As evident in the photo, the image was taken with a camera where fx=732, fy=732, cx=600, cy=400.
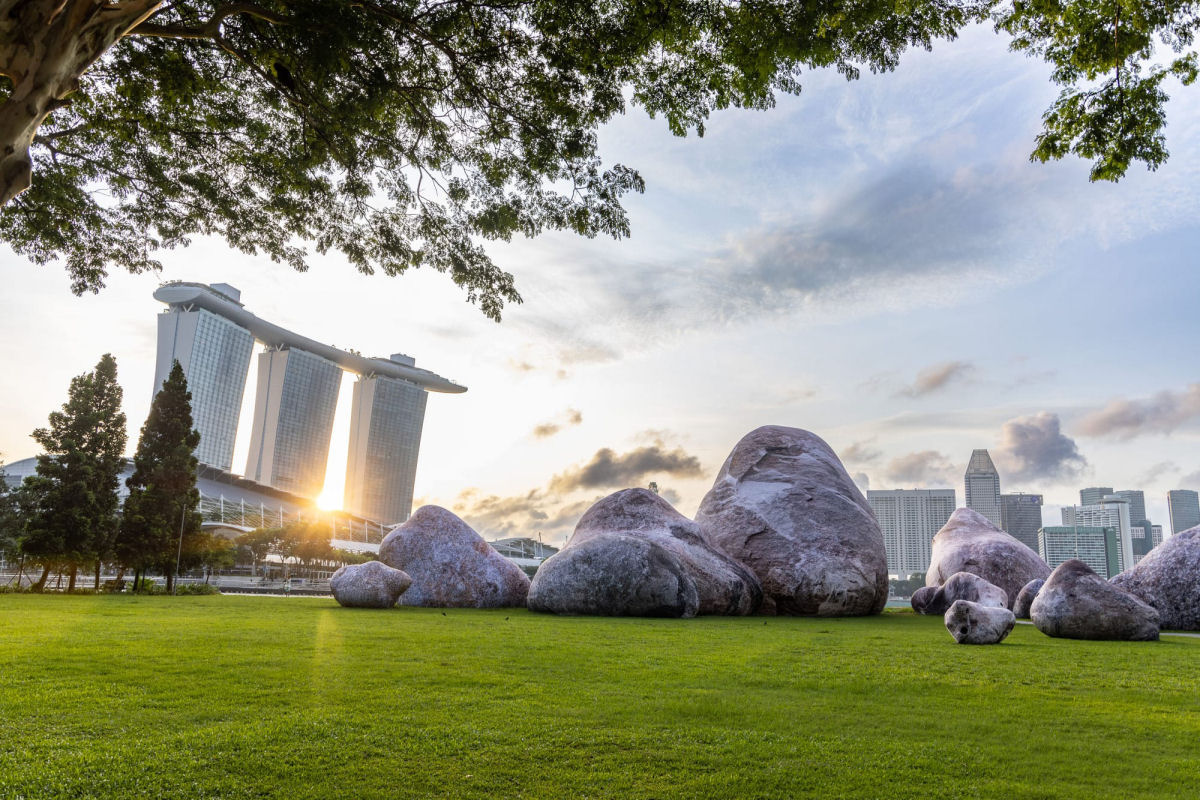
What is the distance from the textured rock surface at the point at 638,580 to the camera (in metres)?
15.9

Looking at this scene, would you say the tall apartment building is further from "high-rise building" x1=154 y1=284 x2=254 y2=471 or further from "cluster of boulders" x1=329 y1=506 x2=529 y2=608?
"high-rise building" x1=154 y1=284 x2=254 y2=471

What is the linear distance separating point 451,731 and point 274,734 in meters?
1.07

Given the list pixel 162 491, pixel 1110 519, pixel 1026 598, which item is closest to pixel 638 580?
pixel 1026 598

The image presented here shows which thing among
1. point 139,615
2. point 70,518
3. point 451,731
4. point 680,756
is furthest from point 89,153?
point 70,518

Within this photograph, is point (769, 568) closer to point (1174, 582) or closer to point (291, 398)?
point (1174, 582)

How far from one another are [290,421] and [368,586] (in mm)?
153206

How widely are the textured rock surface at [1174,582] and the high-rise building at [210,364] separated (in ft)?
451

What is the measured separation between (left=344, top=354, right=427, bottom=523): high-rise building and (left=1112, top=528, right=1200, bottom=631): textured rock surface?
16292 cm

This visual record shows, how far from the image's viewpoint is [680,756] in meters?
4.28

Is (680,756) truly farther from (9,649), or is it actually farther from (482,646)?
(9,649)

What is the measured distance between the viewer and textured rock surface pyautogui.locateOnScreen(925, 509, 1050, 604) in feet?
73.2

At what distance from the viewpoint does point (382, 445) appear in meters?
170

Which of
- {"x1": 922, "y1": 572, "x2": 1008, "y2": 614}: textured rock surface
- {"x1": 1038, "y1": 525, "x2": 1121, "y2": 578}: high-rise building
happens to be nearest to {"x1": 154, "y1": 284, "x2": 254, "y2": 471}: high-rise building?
{"x1": 922, "y1": 572, "x2": 1008, "y2": 614}: textured rock surface

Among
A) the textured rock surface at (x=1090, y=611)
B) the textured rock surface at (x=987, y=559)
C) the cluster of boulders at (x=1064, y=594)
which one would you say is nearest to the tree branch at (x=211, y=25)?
the cluster of boulders at (x=1064, y=594)
